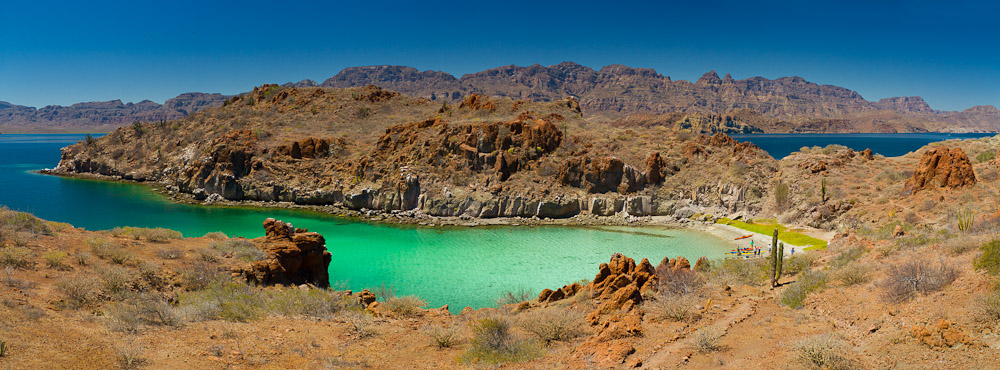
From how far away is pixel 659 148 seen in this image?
44.9 m

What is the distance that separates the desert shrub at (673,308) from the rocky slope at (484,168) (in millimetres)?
27287

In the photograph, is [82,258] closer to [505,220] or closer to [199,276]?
[199,276]

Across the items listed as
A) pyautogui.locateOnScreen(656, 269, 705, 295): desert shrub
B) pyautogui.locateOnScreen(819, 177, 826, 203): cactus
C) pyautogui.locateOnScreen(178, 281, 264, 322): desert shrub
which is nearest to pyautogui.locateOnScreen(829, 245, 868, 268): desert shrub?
pyautogui.locateOnScreen(656, 269, 705, 295): desert shrub

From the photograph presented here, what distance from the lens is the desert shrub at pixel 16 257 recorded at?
9.94 metres

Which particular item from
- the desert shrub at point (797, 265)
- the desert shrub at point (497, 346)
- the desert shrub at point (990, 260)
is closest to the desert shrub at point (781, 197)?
the desert shrub at point (797, 265)

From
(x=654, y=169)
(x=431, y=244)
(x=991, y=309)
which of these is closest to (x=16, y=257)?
(x=991, y=309)

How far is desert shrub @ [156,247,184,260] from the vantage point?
12977 millimetres

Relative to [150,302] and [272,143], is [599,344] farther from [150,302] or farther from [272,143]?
[272,143]

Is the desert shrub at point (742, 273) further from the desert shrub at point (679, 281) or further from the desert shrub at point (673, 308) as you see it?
the desert shrub at point (673, 308)

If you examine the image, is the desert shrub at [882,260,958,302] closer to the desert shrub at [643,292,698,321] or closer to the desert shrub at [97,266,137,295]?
the desert shrub at [643,292,698,321]

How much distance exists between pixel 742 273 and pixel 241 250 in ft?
55.6

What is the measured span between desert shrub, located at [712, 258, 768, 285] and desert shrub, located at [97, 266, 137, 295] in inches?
635

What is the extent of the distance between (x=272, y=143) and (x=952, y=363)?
185ft

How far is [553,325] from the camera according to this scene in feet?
32.3
